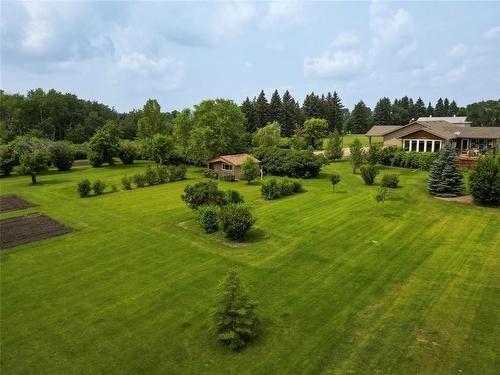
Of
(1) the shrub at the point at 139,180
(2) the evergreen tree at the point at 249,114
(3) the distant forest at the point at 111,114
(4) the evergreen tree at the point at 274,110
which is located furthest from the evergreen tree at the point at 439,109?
(1) the shrub at the point at 139,180

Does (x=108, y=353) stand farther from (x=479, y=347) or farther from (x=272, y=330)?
(x=479, y=347)

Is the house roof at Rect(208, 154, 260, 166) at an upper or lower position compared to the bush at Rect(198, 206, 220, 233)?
upper

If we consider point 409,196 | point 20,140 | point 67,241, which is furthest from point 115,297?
point 20,140

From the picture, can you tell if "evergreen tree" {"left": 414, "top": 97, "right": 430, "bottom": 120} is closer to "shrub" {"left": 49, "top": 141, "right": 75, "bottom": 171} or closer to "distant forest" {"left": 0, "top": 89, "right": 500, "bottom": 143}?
"distant forest" {"left": 0, "top": 89, "right": 500, "bottom": 143}

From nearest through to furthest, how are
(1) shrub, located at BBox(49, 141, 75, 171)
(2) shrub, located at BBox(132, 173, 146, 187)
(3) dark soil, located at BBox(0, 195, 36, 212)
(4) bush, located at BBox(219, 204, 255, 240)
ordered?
(4) bush, located at BBox(219, 204, 255, 240)
(3) dark soil, located at BBox(0, 195, 36, 212)
(2) shrub, located at BBox(132, 173, 146, 187)
(1) shrub, located at BBox(49, 141, 75, 171)

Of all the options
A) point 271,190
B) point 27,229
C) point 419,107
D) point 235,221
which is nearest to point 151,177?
point 271,190

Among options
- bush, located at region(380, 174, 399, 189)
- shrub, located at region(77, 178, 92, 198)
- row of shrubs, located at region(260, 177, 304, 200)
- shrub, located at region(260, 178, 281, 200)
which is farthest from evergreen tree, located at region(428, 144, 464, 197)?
shrub, located at region(77, 178, 92, 198)

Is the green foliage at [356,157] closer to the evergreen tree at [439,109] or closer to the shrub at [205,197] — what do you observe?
the shrub at [205,197]

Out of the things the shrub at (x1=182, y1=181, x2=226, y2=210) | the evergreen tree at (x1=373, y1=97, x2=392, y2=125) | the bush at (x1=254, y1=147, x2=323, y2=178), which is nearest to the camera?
the shrub at (x1=182, y1=181, x2=226, y2=210)
